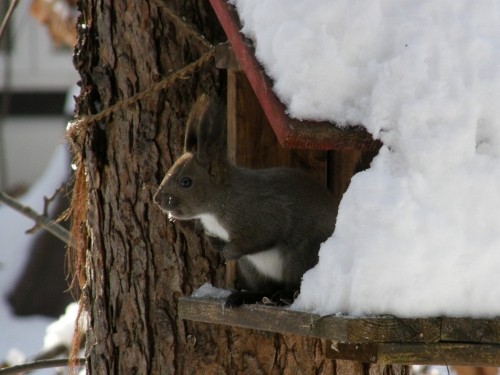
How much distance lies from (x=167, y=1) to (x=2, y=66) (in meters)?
11.9

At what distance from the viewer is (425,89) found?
2.68 m

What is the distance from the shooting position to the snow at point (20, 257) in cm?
956

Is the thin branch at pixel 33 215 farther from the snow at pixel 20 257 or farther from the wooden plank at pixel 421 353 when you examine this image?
the snow at pixel 20 257

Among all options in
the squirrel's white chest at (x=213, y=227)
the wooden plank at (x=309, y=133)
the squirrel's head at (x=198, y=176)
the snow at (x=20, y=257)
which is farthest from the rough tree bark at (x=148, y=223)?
the snow at (x=20, y=257)

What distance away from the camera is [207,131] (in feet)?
10.7

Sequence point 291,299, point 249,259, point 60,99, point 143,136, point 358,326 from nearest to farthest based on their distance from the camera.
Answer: point 358,326 → point 291,299 → point 249,259 → point 143,136 → point 60,99

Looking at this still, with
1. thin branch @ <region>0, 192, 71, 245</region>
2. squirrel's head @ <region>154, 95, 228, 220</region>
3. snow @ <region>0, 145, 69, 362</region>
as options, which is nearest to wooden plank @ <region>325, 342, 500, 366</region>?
squirrel's head @ <region>154, 95, 228, 220</region>

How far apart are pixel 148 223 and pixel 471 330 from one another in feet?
4.85

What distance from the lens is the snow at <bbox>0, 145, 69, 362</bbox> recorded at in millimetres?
9562

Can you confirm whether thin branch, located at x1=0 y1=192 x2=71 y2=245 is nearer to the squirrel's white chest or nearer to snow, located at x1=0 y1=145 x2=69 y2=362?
the squirrel's white chest

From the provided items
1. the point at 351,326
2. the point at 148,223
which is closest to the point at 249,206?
the point at 148,223

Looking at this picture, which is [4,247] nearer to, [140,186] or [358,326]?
[140,186]

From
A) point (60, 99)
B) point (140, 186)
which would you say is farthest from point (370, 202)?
point (60, 99)

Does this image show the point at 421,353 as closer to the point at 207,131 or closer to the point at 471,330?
the point at 471,330
